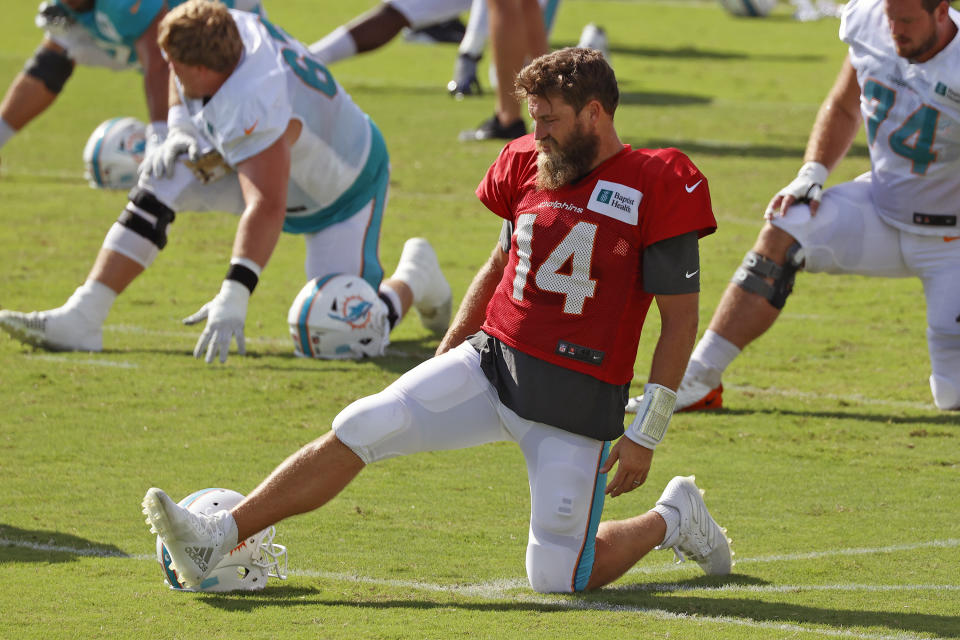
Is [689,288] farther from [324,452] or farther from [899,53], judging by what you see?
[899,53]

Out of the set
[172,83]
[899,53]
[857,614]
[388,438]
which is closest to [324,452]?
[388,438]

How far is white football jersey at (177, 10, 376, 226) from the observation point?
628 cm

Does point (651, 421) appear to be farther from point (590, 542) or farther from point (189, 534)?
point (189, 534)

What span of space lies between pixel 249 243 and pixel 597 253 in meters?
2.42

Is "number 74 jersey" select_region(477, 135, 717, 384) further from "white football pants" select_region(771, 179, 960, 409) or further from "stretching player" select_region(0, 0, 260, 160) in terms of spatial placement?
"stretching player" select_region(0, 0, 260, 160)

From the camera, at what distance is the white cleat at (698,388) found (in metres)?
6.01

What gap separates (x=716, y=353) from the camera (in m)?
6.00

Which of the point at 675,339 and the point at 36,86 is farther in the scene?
the point at 36,86

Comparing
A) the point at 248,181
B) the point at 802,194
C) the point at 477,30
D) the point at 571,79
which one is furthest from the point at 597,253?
the point at 477,30

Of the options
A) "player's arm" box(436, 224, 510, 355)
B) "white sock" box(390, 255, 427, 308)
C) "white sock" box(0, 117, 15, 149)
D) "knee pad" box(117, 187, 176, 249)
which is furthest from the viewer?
"white sock" box(0, 117, 15, 149)

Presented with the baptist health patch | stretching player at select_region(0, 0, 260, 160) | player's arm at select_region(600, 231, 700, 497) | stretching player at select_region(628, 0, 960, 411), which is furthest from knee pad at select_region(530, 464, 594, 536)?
stretching player at select_region(0, 0, 260, 160)

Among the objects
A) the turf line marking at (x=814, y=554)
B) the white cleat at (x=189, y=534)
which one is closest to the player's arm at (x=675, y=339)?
the turf line marking at (x=814, y=554)

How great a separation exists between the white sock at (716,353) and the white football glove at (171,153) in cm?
234

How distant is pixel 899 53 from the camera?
571 centimetres
